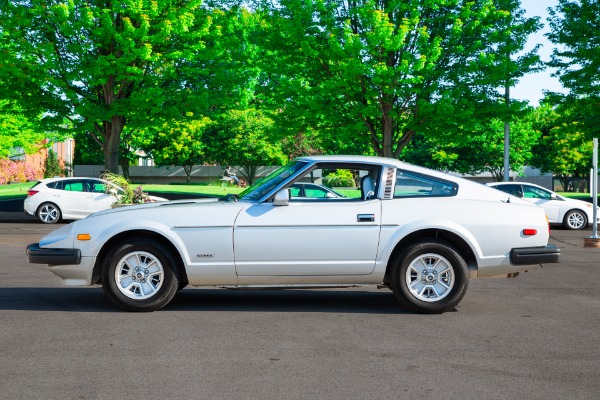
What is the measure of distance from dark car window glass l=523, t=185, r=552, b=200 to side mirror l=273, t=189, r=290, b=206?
1609 cm

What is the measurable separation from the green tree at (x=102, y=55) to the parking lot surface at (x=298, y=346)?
773 inches

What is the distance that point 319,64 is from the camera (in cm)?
3045

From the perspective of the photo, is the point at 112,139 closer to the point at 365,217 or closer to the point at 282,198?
the point at 282,198

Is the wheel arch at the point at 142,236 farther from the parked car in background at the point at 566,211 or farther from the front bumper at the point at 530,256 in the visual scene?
the parked car in background at the point at 566,211

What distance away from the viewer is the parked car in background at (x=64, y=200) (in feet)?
77.2

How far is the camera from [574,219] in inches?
892

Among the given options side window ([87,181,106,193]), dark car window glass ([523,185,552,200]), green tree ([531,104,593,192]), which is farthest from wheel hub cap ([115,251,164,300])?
green tree ([531,104,593,192])

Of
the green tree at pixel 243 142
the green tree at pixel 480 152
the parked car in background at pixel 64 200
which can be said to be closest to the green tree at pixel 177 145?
the green tree at pixel 243 142

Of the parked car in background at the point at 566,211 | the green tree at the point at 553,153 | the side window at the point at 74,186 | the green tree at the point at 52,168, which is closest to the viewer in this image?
the parked car in background at the point at 566,211

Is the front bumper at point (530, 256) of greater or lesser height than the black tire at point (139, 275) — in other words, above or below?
above

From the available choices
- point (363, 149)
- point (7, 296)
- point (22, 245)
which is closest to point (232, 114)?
point (363, 149)

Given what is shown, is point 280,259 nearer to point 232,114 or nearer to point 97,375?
point 97,375

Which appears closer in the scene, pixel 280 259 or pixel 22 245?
pixel 280 259

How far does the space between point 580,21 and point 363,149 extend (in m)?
30.5
